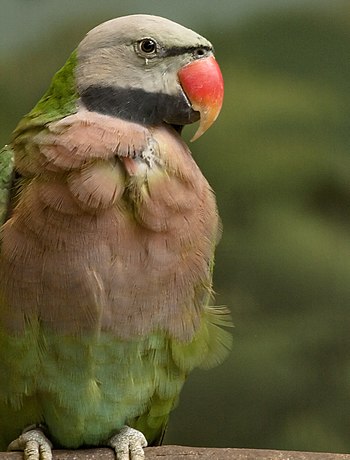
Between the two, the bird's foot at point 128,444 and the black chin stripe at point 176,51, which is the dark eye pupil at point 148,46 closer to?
the black chin stripe at point 176,51

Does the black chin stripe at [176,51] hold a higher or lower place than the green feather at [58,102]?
higher

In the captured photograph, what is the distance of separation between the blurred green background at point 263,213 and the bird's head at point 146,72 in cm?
56

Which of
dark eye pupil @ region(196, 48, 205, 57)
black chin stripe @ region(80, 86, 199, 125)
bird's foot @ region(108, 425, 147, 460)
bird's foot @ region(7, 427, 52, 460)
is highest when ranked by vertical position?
dark eye pupil @ region(196, 48, 205, 57)

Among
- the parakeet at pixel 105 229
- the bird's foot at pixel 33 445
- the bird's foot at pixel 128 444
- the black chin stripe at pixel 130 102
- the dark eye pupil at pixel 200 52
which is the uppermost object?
the dark eye pupil at pixel 200 52

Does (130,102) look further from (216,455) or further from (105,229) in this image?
(216,455)

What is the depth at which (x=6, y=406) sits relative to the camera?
1135mm

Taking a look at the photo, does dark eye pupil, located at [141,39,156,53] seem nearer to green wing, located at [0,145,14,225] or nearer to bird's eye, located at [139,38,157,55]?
bird's eye, located at [139,38,157,55]

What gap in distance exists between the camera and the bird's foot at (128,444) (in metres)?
1.12

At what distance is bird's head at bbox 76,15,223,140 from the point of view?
42.1 inches

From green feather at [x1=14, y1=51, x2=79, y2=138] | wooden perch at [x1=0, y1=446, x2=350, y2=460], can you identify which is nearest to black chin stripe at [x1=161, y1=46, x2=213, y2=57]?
green feather at [x1=14, y1=51, x2=79, y2=138]

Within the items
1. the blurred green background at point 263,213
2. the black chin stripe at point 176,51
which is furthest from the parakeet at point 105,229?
the blurred green background at point 263,213

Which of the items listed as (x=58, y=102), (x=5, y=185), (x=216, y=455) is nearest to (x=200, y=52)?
(x=58, y=102)

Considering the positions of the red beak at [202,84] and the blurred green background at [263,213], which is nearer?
the red beak at [202,84]

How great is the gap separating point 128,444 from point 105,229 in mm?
327
